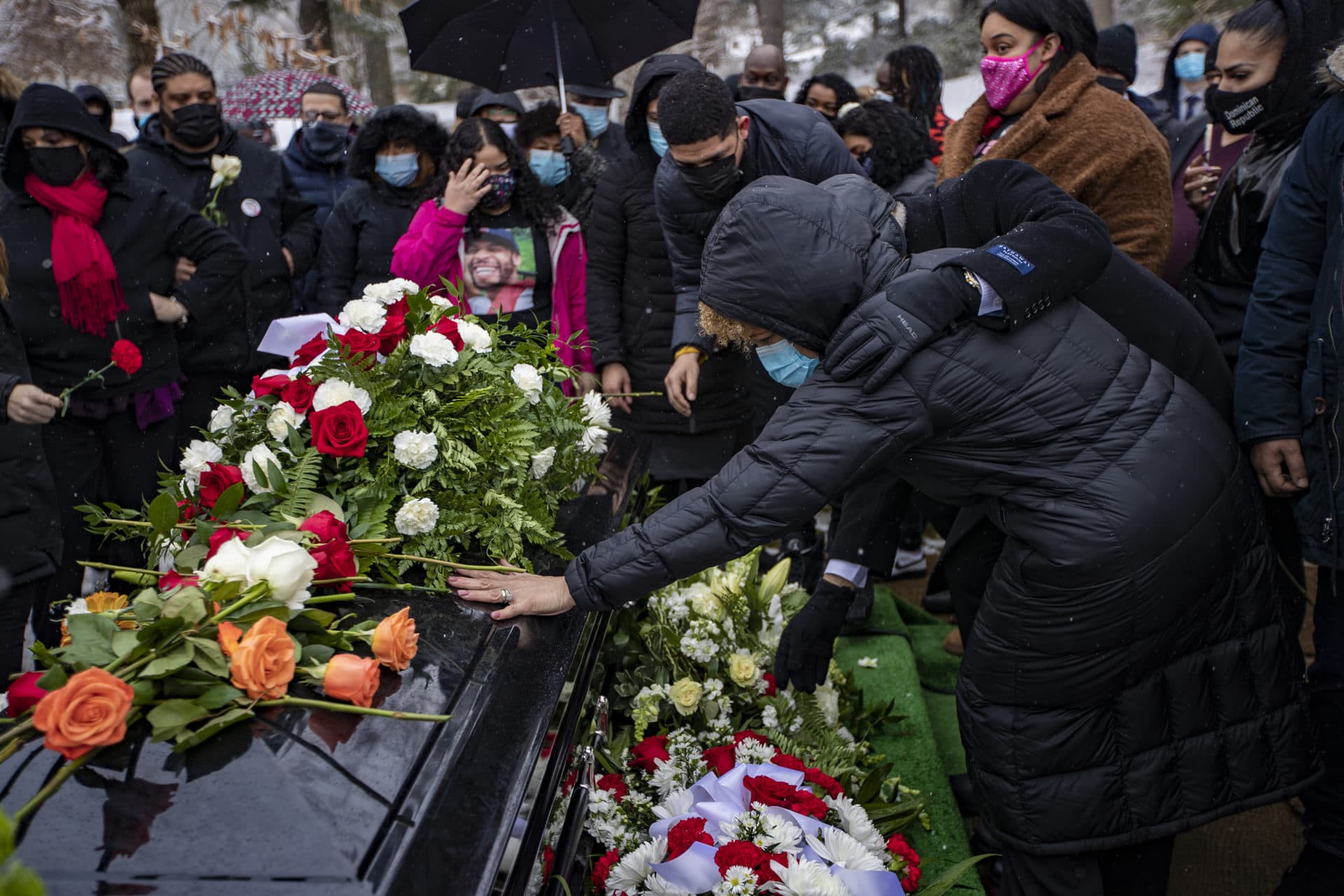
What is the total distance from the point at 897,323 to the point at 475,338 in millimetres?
1062

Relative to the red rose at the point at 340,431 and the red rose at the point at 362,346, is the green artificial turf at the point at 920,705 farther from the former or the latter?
the red rose at the point at 362,346

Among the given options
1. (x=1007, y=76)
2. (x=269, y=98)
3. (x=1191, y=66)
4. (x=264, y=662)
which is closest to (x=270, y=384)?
(x=264, y=662)

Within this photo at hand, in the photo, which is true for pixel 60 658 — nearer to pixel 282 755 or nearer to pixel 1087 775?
pixel 282 755

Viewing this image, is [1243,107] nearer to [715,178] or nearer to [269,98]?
[715,178]

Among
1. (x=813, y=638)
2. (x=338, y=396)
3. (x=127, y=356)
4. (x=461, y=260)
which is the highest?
(x=338, y=396)

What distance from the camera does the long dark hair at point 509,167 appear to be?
3.94 m

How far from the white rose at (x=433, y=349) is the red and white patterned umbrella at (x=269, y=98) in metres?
8.14

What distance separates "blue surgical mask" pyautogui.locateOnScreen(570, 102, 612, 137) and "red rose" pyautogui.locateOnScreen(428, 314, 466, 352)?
358 cm

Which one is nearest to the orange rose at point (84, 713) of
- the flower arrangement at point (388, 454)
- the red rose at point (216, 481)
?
the flower arrangement at point (388, 454)

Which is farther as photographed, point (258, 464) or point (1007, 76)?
point (1007, 76)

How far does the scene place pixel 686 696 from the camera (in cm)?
241

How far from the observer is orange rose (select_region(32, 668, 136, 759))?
1.27 m

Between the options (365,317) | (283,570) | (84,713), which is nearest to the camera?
(84,713)

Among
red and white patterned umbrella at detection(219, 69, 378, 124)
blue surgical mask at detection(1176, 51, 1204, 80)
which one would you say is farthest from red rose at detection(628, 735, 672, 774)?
red and white patterned umbrella at detection(219, 69, 378, 124)
